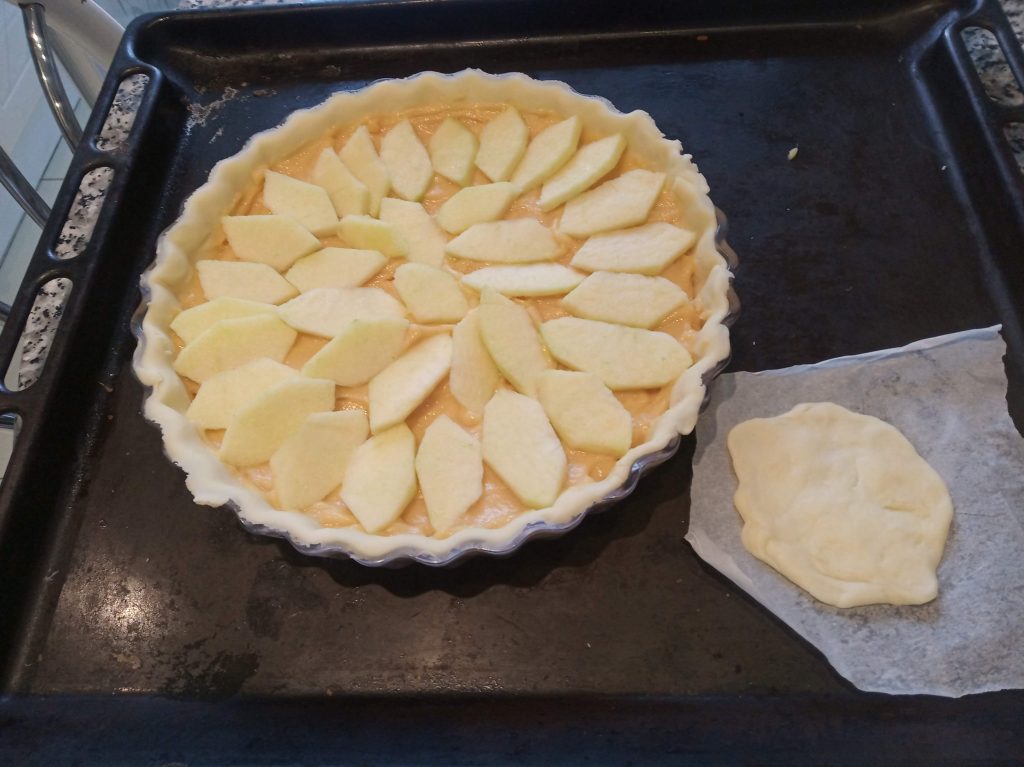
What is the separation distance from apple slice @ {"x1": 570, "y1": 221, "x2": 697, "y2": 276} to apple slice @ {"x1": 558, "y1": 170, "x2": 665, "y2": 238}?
0.07ft

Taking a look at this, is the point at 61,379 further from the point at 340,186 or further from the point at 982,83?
the point at 982,83

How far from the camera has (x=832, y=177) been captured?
147 cm

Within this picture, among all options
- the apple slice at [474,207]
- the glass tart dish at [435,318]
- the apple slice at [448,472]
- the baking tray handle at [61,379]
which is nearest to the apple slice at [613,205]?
the glass tart dish at [435,318]

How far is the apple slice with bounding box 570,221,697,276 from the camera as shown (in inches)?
48.1

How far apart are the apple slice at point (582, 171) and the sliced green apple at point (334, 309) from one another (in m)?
0.32

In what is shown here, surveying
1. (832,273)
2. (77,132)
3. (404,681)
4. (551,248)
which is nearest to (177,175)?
(77,132)

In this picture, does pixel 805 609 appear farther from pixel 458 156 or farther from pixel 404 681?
pixel 458 156

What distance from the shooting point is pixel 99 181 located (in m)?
1.51

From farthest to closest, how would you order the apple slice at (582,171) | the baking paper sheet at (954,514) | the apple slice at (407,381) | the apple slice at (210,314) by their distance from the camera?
the apple slice at (582,171)
the apple slice at (210,314)
the apple slice at (407,381)
the baking paper sheet at (954,514)

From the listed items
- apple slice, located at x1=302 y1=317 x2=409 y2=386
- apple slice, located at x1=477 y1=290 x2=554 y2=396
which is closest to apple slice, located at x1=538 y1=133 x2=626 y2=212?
apple slice, located at x1=477 y1=290 x2=554 y2=396

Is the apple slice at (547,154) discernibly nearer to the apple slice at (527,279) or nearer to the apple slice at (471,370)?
the apple slice at (527,279)

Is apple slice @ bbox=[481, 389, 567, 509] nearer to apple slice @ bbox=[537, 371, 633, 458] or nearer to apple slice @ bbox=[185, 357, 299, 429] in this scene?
apple slice @ bbox=[537, 371, 633, 458]

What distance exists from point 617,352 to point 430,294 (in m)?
0.30

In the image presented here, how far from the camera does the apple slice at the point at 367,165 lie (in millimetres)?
1334
